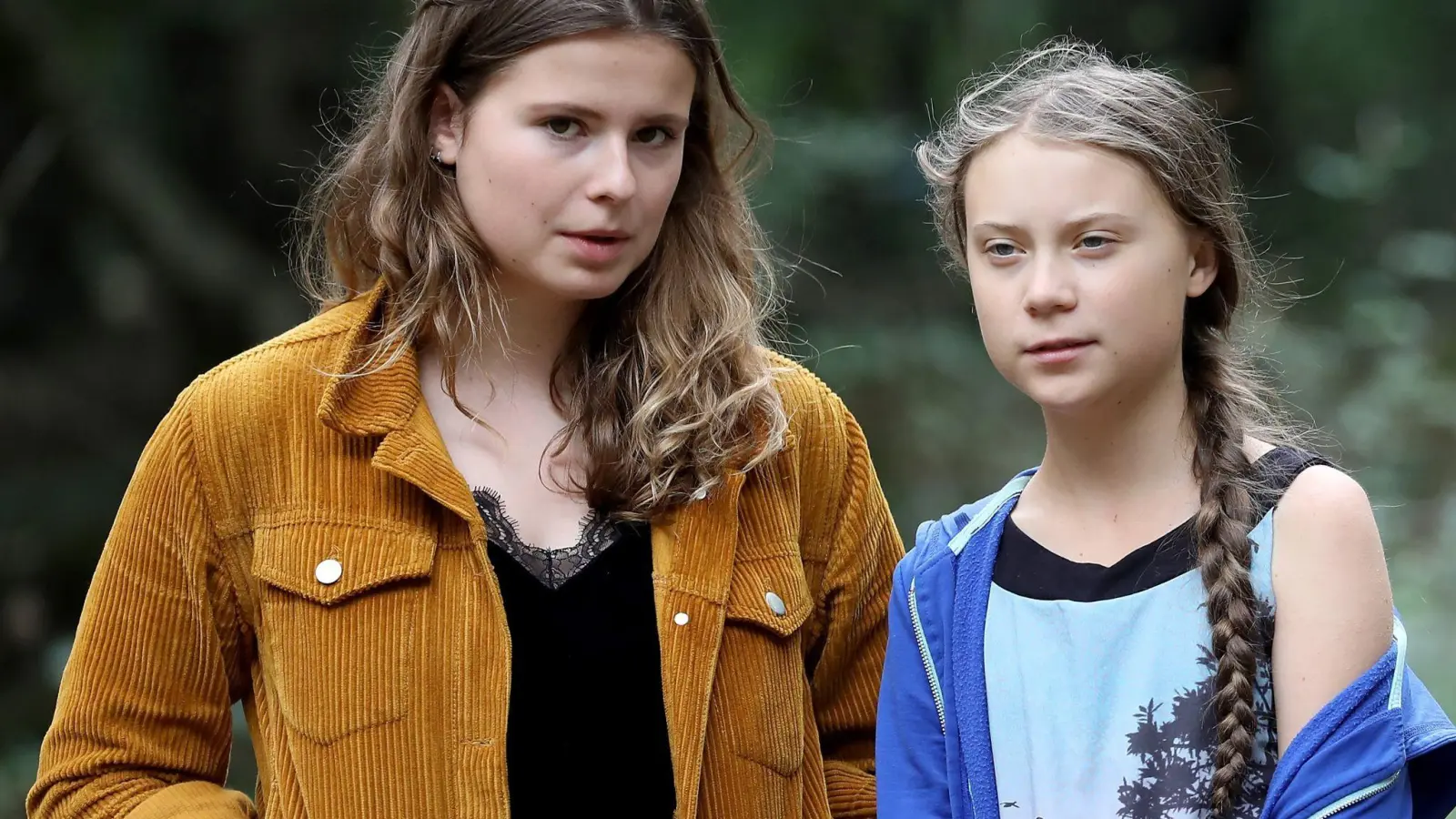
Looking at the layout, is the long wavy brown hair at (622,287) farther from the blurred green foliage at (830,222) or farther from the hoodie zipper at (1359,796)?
the blurred green foliage at (830,222)

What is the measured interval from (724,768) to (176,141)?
3732 millimetres

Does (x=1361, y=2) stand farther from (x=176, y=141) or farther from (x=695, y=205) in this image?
(x=695, y=205)

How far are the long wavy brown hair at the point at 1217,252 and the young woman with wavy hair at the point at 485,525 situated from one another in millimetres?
411

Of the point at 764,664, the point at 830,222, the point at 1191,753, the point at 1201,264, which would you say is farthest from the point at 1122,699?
the point at 830,222

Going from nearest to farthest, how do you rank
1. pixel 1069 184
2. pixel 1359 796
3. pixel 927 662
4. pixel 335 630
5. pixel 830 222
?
1. pixel 1359 796
2. pixel 1069 184
3. pixel 927 662
4. pixel 335 630
5. pixel 830 222

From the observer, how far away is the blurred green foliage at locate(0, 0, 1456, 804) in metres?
4.80

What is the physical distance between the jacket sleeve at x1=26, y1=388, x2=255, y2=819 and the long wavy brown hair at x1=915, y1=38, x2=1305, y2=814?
3.01ft

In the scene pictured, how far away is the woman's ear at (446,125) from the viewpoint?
78.2 inches

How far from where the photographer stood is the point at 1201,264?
1.62m

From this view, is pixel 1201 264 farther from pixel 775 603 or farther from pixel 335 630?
pixel 335 630

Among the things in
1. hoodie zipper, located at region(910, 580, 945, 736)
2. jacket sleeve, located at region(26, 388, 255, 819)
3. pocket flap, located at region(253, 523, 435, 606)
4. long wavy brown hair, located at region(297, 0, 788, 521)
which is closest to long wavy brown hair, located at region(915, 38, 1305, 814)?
hoodie zipper, located at region(910, 580, 945, 736)

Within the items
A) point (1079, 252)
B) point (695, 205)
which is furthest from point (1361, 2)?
point (1079, 252)

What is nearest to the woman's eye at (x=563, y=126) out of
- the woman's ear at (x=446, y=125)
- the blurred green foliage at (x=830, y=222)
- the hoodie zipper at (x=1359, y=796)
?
the woman's ear at (x=446, y=125)

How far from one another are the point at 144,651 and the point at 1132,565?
1097mm
